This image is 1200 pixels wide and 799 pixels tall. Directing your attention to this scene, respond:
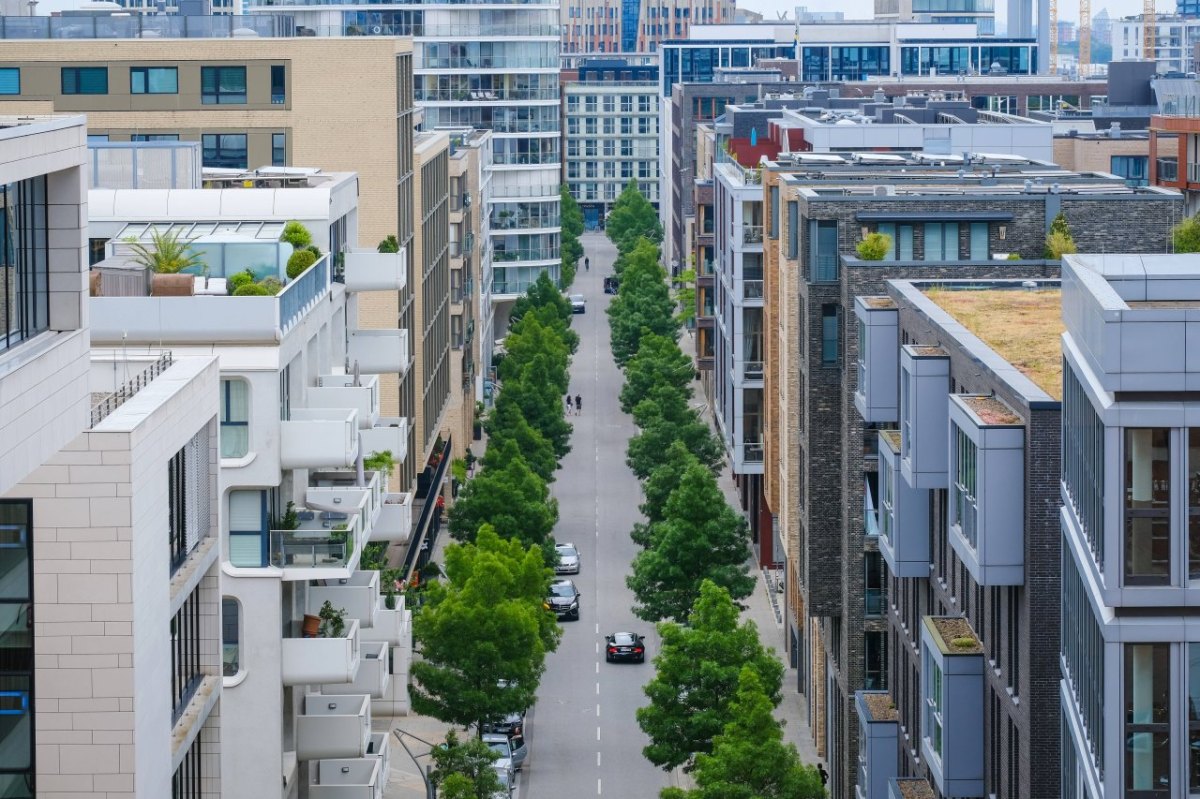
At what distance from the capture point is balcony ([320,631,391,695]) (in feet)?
172

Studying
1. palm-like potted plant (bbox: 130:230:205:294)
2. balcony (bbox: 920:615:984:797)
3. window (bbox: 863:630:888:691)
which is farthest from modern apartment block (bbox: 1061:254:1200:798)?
window (bbox: 863:630:888:691)

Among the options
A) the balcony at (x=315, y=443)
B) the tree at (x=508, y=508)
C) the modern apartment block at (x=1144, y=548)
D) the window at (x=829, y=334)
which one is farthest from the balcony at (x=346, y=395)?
the tree at (x=508, y=508)

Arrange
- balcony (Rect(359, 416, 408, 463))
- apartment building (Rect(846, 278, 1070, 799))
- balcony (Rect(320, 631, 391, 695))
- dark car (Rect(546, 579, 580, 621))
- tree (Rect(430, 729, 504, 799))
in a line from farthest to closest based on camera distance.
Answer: dark car (Rect(546, 579, 580, 621)) < tree (Rect(430, 729, 504, 799)) < balcony (Rect(359, 416, 408, 463)) < balcony (Rect(320, 631, 391, 695)) < apartment building (Rect(846, 278, 1070, 799))

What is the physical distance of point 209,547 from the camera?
129ft

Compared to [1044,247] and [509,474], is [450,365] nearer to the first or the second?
[509,474]

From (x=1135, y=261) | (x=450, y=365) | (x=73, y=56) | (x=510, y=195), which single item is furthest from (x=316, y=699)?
(x=510, y=195)

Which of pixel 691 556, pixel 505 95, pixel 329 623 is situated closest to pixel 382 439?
pixel 329 623

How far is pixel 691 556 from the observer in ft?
276

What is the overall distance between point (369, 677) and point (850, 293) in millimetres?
19848

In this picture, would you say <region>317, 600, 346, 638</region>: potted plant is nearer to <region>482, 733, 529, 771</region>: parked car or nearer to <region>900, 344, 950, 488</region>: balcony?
<region>900, 344, 950, 488</region>: balcony

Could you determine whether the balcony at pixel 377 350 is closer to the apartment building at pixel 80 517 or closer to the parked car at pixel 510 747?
the parked car at pixel 510 747

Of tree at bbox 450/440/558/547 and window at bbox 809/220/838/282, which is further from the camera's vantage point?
tree at bbox 450/440/558/547

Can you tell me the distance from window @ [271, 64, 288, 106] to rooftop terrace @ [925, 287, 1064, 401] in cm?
3245

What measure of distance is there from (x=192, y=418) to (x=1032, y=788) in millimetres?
16366
